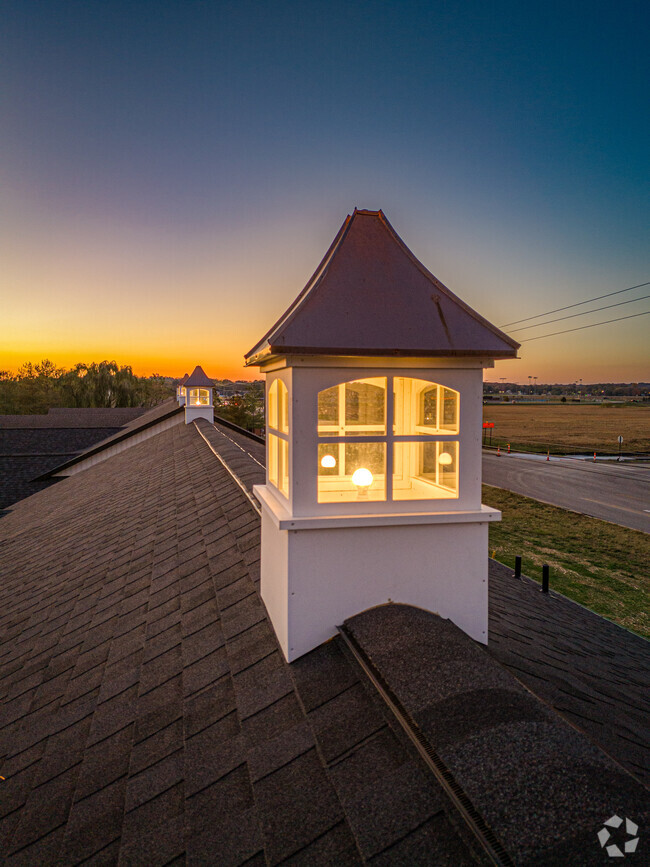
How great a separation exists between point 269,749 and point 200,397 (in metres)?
20.3

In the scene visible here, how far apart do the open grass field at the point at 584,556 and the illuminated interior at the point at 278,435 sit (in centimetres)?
1041

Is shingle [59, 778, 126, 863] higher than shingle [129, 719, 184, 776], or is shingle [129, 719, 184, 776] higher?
shingle [129, 719, 184, 776]

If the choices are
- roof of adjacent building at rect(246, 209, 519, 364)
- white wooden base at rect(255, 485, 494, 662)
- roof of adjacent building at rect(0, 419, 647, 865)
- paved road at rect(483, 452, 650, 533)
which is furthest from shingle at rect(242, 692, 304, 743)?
paved road at rect(483, 452, 650, 533)

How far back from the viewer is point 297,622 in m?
2.99

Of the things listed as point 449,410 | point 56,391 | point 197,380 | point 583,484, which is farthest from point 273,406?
point 56,391

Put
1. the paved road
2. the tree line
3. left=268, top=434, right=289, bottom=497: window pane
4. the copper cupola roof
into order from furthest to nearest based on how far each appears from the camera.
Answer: the tree line
the paved road
the copper cupola roof
left=268, top=434, right=289, bottom=497: window pane

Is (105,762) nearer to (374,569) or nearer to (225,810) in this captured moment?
(225,810)

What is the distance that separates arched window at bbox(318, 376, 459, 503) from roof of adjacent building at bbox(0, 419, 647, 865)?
0.84 m

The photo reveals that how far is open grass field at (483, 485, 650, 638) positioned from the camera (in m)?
12.2

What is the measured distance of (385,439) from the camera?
10.1 feet

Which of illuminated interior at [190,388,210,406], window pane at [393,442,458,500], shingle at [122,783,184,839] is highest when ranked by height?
illuminated interior at [190,388,210,406]

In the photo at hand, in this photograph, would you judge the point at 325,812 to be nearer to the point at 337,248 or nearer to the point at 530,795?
the point at 530,795

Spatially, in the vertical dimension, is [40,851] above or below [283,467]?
below

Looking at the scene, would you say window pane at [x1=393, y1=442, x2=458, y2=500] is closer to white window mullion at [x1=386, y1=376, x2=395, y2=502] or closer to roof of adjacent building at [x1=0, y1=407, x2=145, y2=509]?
white window mullion at [x1=386, y1=376, x2=395, y2=502]
